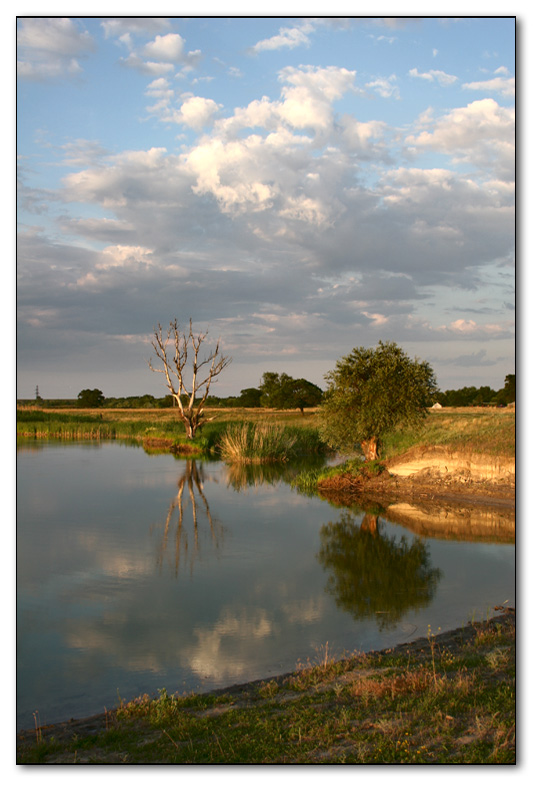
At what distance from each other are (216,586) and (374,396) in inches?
571

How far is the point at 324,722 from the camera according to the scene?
601 centimetres

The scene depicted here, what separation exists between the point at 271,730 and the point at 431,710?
63.7 inches

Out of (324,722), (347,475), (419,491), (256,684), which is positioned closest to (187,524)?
(347,475)

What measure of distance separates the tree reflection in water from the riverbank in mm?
3105

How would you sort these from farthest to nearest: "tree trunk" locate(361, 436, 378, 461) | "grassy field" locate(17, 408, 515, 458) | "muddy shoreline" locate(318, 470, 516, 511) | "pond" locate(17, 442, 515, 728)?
"tree trunk" locate(361, 436, 378, 461) < "grassy field" locate(17, 408, 515, 458) < "muddy shoreline" locate(318, 470, 516, 511) < "pond" locate(17, 442, 515, 728)

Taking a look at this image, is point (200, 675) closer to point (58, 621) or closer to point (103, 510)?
point (58, 621)

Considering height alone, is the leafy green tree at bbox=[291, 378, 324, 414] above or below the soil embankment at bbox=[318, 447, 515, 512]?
above

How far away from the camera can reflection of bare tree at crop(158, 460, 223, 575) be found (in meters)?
15.8

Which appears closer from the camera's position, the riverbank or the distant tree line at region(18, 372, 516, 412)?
the riverbank

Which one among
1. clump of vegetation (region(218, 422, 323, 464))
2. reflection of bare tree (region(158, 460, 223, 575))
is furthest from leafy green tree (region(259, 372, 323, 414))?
reflection of bare tree (region(158, 460, 223, 575))

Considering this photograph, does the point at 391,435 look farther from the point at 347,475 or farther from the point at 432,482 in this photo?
the point at 432,482

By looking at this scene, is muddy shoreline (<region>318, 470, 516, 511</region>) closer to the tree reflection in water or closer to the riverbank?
the tree reflection in water

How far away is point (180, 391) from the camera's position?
4944 cm

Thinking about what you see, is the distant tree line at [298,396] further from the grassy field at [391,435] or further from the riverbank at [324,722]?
the riverbank at [324,722]
